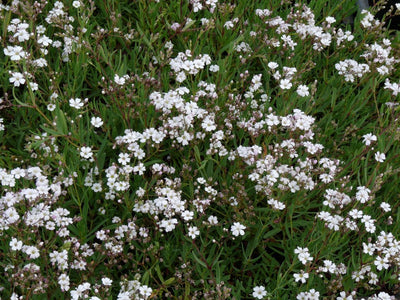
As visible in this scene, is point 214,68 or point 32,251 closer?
point 32,251

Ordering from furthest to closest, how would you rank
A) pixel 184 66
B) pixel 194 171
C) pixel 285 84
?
pixel 285 84 < pixel 184 66 < pixel 194 171

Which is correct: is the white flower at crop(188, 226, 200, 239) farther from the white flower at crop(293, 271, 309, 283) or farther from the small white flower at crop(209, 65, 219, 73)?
the small white flower at crop(209, 65, 219, 73)

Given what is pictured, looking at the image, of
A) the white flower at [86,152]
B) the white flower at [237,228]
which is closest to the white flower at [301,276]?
the white flower at [237,228]

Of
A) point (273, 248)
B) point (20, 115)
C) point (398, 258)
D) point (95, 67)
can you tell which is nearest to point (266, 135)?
point (273, 248)

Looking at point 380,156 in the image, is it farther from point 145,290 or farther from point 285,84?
point 145,290

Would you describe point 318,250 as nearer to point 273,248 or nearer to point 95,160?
point 273,248

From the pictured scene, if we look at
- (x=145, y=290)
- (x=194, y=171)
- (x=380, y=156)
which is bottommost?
(x=145, y=290)

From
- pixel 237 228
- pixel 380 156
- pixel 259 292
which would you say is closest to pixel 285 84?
pixel 380 156

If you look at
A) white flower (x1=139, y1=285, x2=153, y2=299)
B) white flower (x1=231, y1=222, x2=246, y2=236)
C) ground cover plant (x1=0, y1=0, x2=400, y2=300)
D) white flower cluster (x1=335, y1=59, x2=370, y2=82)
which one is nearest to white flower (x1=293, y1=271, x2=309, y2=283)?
ground cover plant (x1=0, y1=0, x2=400, y2=300)
